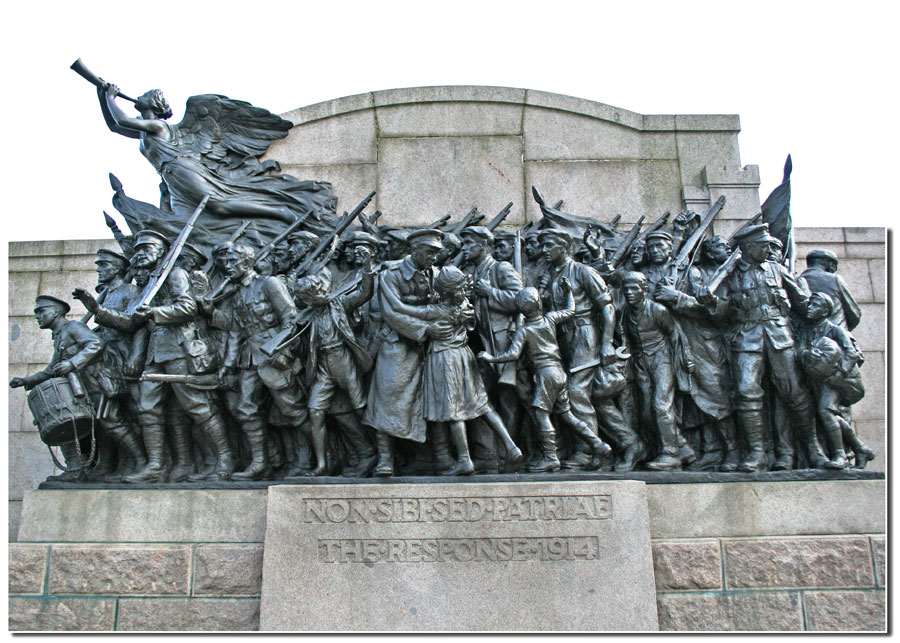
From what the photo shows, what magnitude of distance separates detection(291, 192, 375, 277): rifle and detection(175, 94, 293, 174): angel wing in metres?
1.46

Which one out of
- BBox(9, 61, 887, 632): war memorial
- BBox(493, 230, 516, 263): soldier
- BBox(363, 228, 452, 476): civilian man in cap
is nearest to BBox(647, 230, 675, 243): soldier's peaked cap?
BBox(9, 61, 887, 632): war memorial

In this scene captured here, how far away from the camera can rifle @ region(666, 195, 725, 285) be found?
27.4ft

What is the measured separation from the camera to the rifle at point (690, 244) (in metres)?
8.36

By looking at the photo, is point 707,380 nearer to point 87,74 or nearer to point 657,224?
point 657,224

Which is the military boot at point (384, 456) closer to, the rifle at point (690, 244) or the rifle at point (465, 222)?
the rifle at point (465, 222)

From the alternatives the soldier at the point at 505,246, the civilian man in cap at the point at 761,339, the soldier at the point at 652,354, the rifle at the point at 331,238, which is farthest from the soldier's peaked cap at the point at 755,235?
Result: the rifle at the point at 331,238

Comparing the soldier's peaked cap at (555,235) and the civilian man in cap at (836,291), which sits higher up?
the soldier's peaked cap at (555,235)

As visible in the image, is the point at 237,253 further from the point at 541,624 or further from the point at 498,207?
the point at 541,624

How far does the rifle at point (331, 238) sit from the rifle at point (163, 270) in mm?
1249

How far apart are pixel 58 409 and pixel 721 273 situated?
6.71m

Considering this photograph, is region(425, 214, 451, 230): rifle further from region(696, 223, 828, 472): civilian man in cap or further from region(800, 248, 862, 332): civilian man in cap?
region(800, 248, 862, 332): civilian man in cap

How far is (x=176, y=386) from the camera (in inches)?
313

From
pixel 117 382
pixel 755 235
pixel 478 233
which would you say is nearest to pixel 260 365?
pixel 117 382

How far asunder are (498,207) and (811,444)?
4.25 meters
